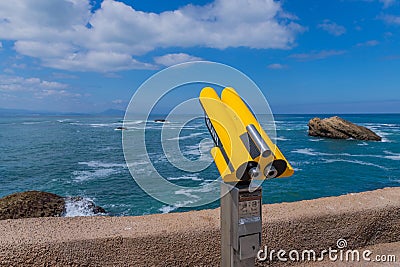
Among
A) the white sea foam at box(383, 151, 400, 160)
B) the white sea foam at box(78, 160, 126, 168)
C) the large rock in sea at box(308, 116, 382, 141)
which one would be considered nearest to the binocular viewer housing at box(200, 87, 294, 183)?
the white sea foam at box(78, 160, 126, 168)

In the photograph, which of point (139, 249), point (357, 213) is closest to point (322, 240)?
point (357, 213)

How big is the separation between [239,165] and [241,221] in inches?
17.0

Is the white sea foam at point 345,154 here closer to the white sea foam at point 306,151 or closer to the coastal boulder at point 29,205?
the white sea foam at point 306,151

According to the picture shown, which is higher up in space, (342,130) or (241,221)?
(241,221)

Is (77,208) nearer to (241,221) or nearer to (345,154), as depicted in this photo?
(241,221)

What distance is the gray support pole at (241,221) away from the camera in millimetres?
1776

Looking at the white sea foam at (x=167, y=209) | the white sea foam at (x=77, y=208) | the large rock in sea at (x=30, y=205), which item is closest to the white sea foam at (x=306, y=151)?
the white sea foam at (x=167, y=209)

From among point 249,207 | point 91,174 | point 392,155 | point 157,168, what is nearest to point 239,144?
point 249,207

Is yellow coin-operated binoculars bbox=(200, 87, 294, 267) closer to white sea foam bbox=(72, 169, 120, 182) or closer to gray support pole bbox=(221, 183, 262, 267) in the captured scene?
gray support pole bbox=(221, 183, 262, 267)

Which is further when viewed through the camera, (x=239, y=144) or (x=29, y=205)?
(x=29, y=205)

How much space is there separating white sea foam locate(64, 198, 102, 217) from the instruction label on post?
7249mm

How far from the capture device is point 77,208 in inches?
333

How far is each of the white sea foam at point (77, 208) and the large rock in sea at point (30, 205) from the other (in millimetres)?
186

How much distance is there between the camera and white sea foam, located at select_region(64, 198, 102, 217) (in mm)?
8055
